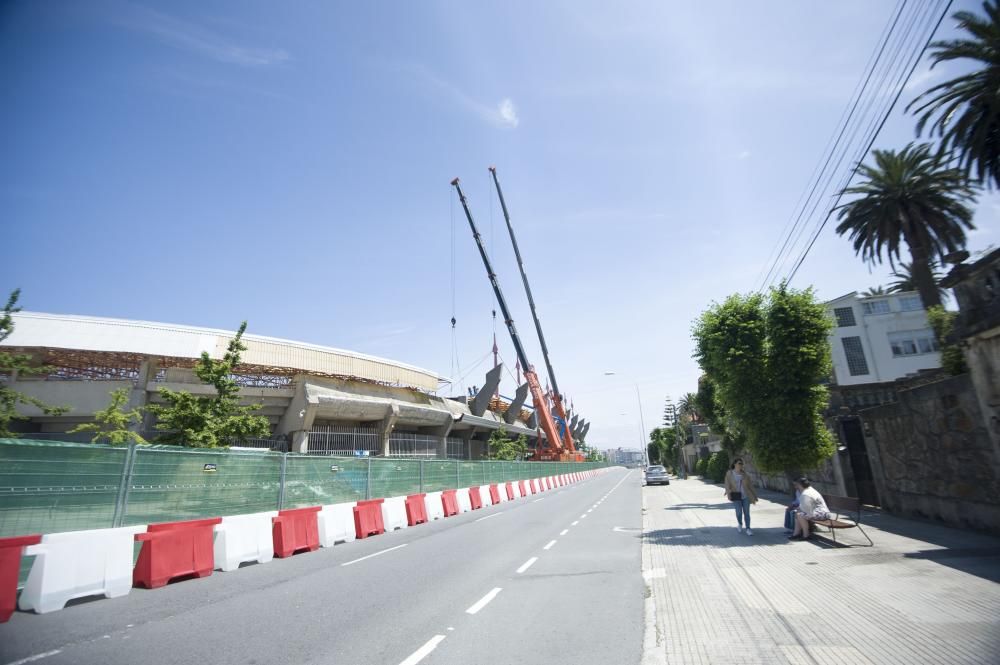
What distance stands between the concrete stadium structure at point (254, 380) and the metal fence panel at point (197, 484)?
27548 mm

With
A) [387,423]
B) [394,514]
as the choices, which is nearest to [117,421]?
[394,514]

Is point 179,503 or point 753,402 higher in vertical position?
point 753,402

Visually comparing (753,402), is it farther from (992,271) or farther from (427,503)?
(427,503)

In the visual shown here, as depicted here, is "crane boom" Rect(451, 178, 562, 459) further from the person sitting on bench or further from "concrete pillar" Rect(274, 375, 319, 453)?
the person sitting on bench

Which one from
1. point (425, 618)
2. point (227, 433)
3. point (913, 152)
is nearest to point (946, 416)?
point (425, 618)

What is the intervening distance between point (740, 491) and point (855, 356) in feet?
130

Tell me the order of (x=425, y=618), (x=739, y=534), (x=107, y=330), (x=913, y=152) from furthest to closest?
(x=107, y=330), (x=913, y=152), (x=739, y=534), (x=425, y=618)

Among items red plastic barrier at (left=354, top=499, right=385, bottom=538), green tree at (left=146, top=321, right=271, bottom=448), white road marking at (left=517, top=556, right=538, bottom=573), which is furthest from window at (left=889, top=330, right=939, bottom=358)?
green tree at (left=146, top=321, right=271, bottom=448)

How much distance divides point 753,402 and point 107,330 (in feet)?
136

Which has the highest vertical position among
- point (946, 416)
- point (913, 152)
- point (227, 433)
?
point (913, 152)

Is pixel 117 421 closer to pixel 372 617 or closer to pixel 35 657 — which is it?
pixel 35 657

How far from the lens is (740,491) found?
36.7 ft

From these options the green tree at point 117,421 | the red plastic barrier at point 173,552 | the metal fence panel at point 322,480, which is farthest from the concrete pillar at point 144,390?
the red plastic barrier at point 173,552

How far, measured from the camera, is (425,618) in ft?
17.6
